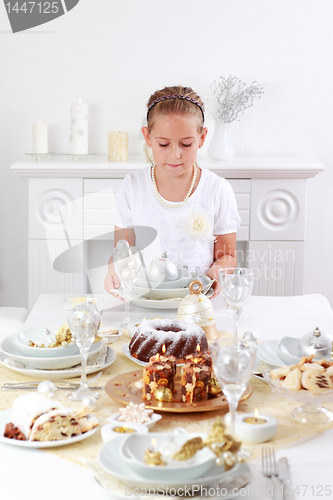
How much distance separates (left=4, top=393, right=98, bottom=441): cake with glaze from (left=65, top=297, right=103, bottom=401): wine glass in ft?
0.42

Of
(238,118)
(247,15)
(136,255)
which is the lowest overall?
(136,255)

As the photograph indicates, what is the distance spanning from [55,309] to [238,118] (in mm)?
1691

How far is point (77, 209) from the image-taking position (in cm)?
279

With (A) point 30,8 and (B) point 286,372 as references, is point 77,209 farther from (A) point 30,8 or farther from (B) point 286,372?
(B) point 286,372

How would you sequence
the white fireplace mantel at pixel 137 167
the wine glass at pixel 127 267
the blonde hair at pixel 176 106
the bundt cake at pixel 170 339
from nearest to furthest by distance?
the bundt cake at pixel 170 339 < the wine glass at pixel 127 267 < the blonde hair at pixel 176 106 < the white fireplace mantel at pixel 137 167

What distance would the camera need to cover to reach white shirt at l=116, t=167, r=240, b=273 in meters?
2.23

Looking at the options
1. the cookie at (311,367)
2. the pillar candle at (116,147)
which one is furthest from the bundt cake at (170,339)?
the pillar candle at (116,147)

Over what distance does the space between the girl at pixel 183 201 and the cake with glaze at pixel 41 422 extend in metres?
1.20

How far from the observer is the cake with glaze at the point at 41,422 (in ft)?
2.98

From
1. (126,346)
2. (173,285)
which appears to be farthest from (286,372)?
(173,285)

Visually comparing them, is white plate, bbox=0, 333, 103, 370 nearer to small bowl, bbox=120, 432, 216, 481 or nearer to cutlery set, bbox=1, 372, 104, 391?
cutlery set, bbox=1, 372, 104, 391

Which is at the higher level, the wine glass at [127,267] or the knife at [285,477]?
the wine glass at [127,267]

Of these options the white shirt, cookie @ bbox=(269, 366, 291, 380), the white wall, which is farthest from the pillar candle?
cookie @ bbox=(269, 366, 291, 380)

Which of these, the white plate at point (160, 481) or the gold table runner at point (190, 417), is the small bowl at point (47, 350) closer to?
the gold table runner at point (190, 417)
